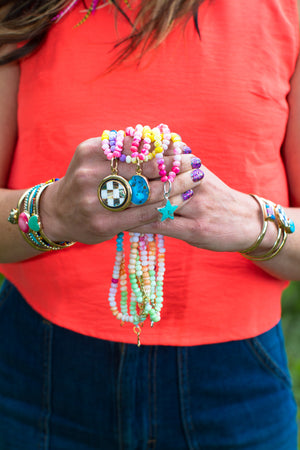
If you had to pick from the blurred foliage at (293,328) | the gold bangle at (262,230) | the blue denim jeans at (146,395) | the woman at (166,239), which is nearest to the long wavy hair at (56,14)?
the woman at (166,239)

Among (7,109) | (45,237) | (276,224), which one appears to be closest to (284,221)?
(276,224)

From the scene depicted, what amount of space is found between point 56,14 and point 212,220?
659 millimetres

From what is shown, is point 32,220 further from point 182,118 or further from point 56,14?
point 56,14

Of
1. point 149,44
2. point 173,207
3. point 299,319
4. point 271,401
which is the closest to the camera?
point 173,207

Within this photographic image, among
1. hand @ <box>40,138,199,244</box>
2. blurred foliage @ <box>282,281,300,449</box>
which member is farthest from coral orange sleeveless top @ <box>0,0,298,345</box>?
blurred foliage @ <box>282,281,300,449</box>

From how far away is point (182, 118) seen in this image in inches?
40.5

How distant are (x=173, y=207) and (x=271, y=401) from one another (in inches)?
26.2

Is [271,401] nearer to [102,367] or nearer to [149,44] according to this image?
[102,367]

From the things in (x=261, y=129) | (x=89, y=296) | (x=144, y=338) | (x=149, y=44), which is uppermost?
(x=149, y=44)

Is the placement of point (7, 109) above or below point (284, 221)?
above

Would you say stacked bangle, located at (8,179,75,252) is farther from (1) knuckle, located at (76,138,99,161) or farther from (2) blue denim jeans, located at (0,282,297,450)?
(2) blue denim jeans, located at (0,282,297,450)

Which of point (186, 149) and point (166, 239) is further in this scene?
point (166, 239)

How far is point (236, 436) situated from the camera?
1138 mm

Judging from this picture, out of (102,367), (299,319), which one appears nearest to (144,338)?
(102,367)
